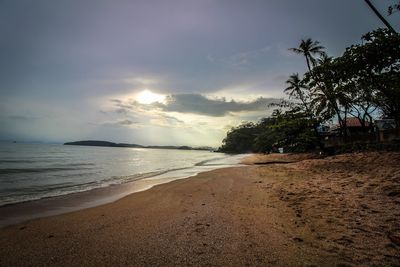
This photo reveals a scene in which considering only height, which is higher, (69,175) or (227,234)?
(227,234)

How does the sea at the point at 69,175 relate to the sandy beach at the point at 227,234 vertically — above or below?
below

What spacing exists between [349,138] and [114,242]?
940 inches

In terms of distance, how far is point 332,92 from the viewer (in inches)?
885

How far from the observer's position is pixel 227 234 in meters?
4.72

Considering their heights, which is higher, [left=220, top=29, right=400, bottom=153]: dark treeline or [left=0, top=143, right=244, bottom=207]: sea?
[left=220, top=29, right=400, bottom=153]: dark treeline

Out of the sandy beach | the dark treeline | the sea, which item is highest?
the dark treeline

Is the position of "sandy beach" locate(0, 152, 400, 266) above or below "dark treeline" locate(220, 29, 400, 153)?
below

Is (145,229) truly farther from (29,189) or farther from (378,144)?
(378,144)

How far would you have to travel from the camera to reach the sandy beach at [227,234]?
3709 millimetres

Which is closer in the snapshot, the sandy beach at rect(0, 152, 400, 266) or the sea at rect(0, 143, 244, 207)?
the sandy beach at rect(0, 152, 400, 266)

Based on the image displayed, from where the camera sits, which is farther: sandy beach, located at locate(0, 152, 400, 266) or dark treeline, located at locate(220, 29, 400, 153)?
dark treeline, located at locate(220, 29, 400, 153)

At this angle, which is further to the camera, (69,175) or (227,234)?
(69,175)

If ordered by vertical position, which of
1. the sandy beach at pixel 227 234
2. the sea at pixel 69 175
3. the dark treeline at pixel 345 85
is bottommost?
the sea at pixel 69 175

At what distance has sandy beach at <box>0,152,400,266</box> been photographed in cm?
371
